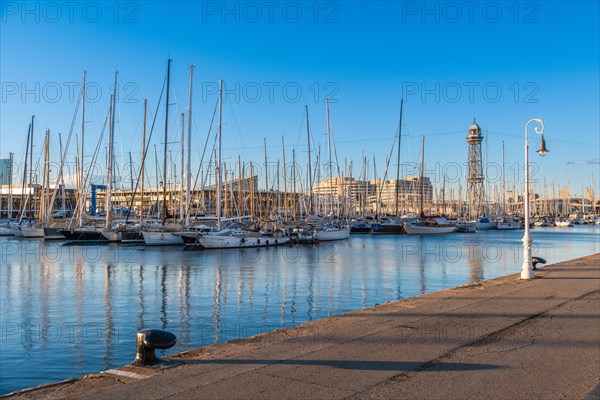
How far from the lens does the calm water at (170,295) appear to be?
13.4 metres

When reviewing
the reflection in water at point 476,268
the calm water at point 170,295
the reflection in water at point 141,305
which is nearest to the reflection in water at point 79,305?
the calm water at point 170,295

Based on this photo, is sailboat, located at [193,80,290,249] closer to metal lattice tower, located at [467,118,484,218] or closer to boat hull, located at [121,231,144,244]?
boat hull, located at [121,231,144,244]

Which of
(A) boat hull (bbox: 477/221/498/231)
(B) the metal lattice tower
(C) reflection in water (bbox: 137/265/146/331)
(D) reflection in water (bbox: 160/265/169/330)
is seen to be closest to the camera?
(C) reflection in water (bbox: 137/265/146/331)

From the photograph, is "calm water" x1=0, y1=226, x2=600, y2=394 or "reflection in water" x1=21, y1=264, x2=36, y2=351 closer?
"calm water" x1=0, y1=226, x2=600, y2=394

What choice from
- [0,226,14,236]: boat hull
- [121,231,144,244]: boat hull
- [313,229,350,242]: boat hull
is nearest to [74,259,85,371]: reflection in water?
[121,231,144,244]: boat hull

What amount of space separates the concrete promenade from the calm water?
4.86 m

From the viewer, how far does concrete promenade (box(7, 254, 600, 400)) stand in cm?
656

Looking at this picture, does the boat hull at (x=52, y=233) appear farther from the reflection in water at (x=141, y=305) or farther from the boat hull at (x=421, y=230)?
the boat hull at (x=421, y=230)

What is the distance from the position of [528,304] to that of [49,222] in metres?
69.7

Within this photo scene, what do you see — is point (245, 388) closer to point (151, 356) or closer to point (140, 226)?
point (151, 356)

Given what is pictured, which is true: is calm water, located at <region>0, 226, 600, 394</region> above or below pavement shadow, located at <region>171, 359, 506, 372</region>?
below

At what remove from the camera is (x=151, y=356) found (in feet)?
25.5

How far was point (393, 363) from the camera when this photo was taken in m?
7.75

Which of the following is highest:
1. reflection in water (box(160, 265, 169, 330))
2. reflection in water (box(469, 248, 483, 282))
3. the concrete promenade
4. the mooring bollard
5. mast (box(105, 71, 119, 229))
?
mast (box(105, 71, 119, 229))
